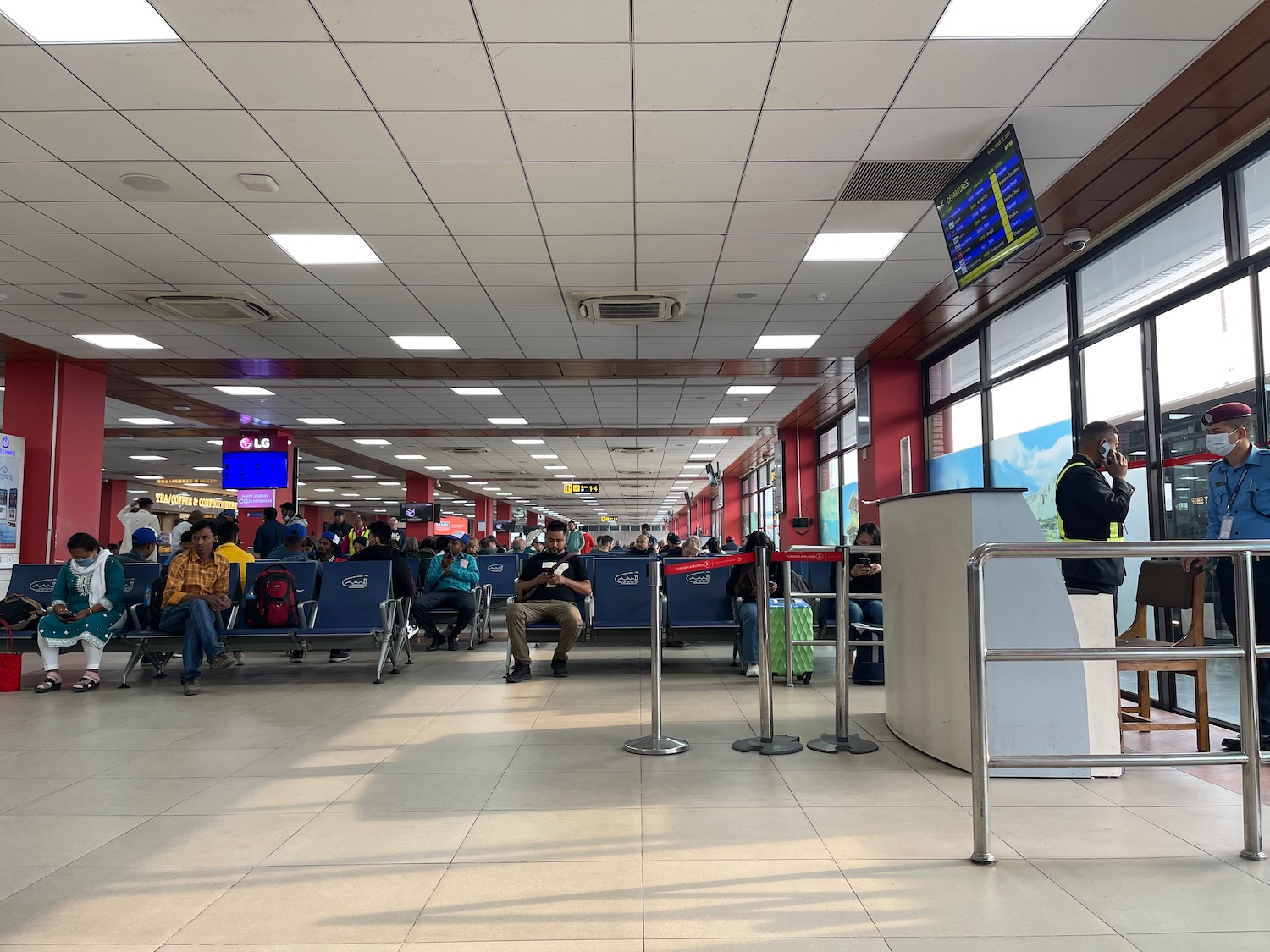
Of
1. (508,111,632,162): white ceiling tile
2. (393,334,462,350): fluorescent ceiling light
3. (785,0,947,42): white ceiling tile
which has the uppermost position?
(785,0,947,42): white ceiling tile

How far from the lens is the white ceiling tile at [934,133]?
4.26 m

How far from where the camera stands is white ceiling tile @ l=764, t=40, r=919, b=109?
3.69m

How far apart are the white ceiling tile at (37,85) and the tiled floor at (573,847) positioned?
3.18 metres

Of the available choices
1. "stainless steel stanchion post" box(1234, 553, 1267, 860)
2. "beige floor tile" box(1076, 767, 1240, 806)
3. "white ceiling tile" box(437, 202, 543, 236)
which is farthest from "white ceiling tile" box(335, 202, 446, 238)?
"beige floor tile" box(1076, 767, 1240, 806)

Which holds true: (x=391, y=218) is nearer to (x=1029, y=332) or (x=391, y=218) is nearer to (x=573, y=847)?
(x=573, y=847)

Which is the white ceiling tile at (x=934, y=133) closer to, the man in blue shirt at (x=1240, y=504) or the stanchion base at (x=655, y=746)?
the man in blue shirt at (x=1240, y=504)

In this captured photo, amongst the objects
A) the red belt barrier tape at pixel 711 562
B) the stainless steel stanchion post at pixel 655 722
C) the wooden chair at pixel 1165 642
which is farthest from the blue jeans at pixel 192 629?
the wooden chair at pixel 1165 642

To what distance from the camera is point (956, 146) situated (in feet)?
15.1

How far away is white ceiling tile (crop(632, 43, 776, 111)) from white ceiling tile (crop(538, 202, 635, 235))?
1.26 metres

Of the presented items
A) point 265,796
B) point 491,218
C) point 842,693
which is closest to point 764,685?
point 842,693

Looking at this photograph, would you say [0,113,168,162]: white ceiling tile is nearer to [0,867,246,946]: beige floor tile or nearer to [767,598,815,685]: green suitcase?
[0,867,246,946]: beige floor tile

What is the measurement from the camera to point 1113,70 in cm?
385

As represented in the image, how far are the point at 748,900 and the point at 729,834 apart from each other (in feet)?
1.72

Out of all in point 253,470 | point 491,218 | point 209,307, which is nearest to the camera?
point 491,218
